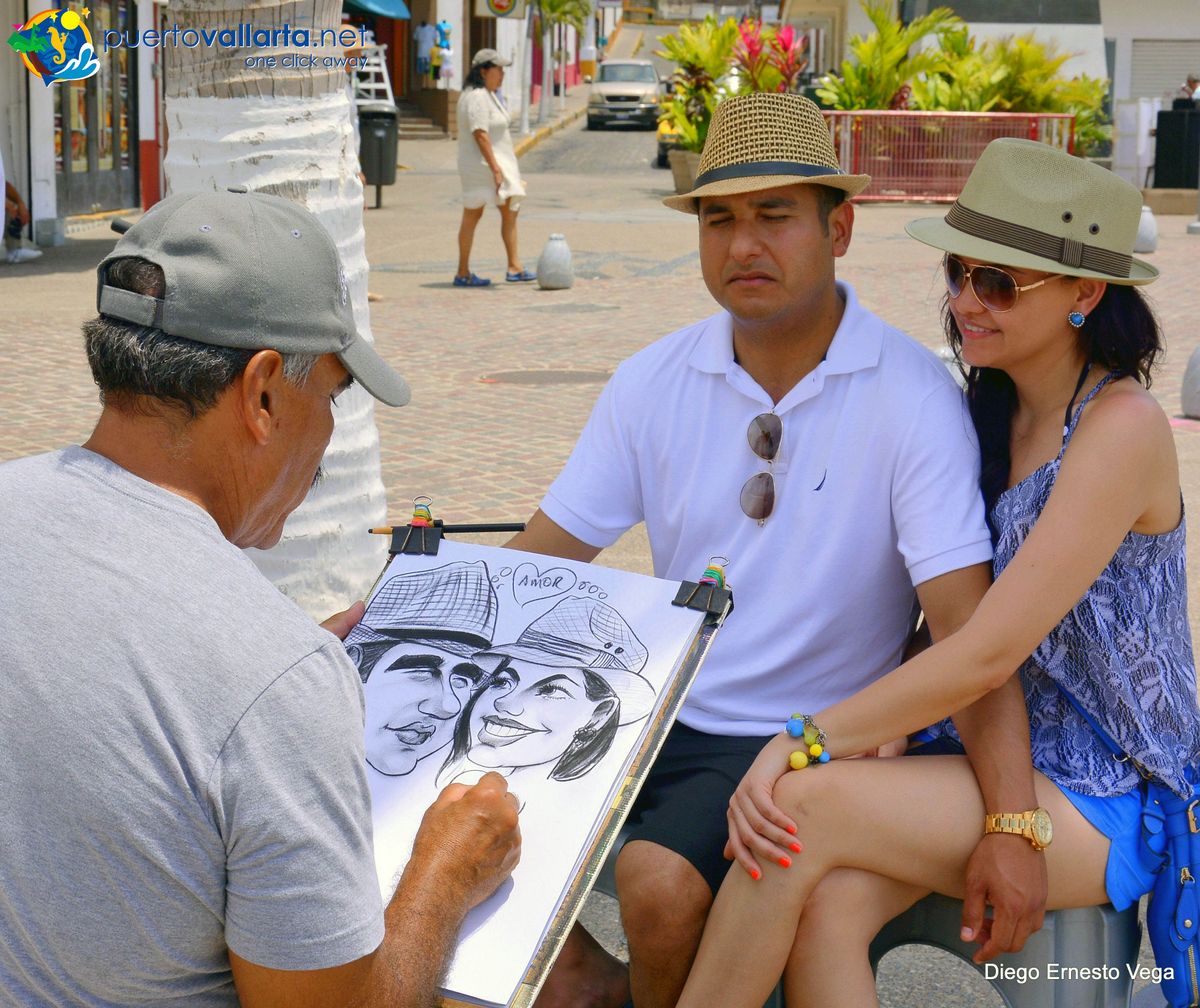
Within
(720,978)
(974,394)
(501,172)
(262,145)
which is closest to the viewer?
(720,978)

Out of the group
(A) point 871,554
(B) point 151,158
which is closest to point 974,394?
(A) point 871,554

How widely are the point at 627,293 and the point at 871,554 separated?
10.9 meters

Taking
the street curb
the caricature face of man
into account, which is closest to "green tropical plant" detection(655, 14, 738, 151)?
the street curb

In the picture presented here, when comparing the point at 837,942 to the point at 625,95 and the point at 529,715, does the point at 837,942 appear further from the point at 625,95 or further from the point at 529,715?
the point at 625,95

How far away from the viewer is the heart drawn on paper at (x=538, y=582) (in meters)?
2.48

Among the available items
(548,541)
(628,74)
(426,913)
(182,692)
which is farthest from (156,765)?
(628,74)

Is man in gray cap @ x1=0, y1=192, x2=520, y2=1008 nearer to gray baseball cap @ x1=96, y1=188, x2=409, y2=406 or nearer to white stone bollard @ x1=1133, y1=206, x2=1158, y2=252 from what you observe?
gray baseball cap @ x1=96, y1=188, x2=409, y2=406

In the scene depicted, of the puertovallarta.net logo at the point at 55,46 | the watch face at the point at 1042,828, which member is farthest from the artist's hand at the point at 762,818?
the puertovallarta.net logo at the point at 55,46

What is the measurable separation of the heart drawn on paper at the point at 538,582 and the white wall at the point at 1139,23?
118ft

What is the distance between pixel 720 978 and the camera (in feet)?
7.34

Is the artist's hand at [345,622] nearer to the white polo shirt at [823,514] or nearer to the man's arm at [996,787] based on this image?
the white polo shirt at [823,514]

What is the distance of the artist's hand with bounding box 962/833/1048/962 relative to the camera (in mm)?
2223

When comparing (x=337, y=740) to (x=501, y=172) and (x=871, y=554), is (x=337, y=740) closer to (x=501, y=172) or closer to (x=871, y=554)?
(x=871, y=554)

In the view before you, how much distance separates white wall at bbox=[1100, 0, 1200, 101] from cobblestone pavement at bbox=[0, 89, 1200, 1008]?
16.4 meters
